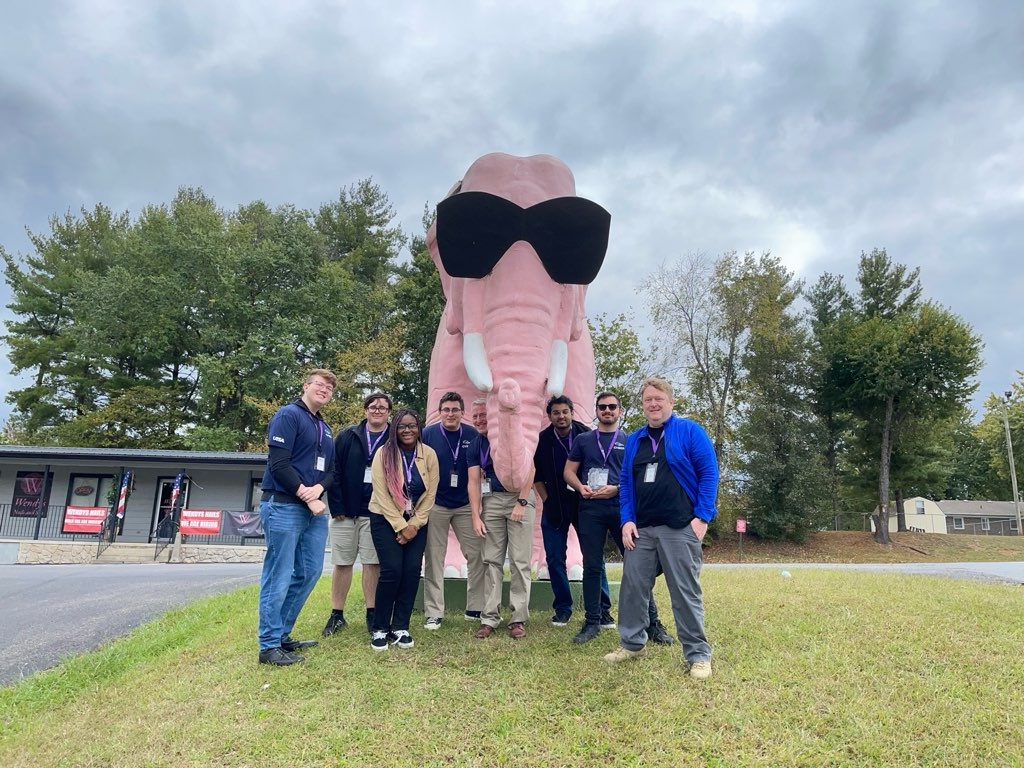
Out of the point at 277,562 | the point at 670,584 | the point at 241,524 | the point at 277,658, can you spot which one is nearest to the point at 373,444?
the point at 277,562

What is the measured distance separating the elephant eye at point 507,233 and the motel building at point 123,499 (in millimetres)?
15658

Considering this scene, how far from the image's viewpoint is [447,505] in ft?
16.0

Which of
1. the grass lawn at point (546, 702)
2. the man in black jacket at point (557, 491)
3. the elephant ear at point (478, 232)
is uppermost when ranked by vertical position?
the elephant ear at point (478, 232)

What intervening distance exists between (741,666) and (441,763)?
1938 millimetres

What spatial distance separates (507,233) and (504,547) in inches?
105

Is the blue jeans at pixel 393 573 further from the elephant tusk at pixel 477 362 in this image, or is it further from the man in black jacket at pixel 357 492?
the elephant tusk at pixel 477 362

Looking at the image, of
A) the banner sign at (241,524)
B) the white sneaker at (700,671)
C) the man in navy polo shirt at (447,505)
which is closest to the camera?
the white sneaker at (700,671)

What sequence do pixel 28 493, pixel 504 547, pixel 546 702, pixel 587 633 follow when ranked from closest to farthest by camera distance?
pixel 546 702, pixel 587 633, pixel 504 547, pixel 28 493

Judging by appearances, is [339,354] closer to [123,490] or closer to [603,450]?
[123,490]

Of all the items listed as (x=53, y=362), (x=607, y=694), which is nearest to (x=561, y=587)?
(x=607, y=694)

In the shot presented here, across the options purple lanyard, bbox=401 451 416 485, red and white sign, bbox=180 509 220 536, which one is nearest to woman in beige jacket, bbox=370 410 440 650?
purple lanyard, bbox=401 451 416 485

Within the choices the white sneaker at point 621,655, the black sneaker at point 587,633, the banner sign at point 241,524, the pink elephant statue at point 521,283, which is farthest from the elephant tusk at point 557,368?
the banner sign at point 241,524

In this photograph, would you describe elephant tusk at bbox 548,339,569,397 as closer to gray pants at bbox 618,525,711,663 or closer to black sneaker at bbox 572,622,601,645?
gray pants at bbox 618,525,711,663

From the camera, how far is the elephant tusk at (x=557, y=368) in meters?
5.44
